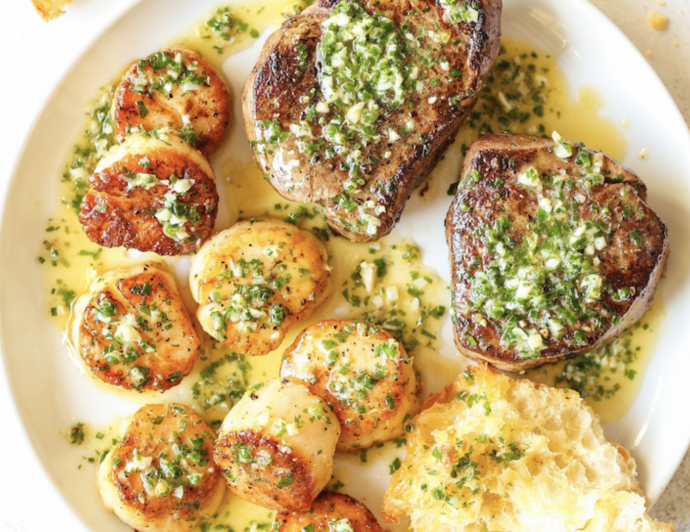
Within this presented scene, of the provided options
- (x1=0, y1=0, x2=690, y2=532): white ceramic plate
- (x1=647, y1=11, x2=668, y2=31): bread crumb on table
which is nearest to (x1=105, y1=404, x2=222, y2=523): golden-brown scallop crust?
(x1=0, y1=0, x2=690, y2=532): white ceramic plate

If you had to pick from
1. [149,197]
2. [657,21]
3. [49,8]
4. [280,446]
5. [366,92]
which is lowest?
[280,446]

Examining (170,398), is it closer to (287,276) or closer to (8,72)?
(287,276)

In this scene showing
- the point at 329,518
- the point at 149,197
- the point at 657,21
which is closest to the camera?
the point at 149,197

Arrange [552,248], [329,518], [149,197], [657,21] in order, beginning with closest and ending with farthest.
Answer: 1. [552,248]
2. [149,197]
3. [329,518]
4. [657,21]

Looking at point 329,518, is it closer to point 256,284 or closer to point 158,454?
point 158,454

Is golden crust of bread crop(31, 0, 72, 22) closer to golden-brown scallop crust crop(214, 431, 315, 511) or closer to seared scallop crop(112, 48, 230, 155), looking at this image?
seared scallop crop(112, 48, 230, 155)

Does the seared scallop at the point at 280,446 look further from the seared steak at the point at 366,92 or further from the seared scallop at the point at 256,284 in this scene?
the seared steak at the point at 366,92

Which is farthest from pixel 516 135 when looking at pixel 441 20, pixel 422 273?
pixel 422 273

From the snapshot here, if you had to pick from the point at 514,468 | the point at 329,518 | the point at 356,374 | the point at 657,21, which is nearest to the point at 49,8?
the point at 356,374
